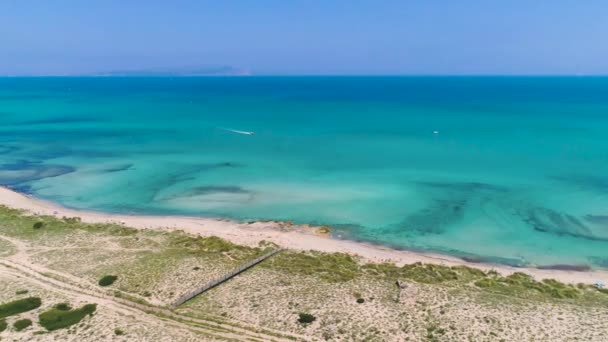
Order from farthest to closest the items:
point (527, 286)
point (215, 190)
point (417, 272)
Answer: point (215, 190)
point (417, 272)
point (527, 286)

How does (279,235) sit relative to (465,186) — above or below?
below

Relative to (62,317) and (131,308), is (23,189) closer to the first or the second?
(62,317)

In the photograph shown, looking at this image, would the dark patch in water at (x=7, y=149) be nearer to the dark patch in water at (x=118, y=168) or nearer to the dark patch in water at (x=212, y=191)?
the dark patch in water at (x=118, y=168)

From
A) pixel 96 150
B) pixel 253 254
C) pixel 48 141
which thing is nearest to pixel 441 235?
pixel 253 254

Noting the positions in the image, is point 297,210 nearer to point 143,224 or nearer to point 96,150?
point 143,224

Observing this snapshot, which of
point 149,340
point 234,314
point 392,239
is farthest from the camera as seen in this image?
point 392,239

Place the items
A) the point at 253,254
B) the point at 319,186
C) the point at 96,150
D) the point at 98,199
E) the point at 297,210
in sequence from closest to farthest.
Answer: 1. the point at 253,254
2. the point at 297,210
3. the point at 98,199
4. the point at 319,186
5. the point at 96,150

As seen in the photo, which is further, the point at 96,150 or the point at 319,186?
the point at 96,150

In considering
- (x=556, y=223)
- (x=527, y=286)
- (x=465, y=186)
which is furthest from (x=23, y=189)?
(x=556, y=223)
